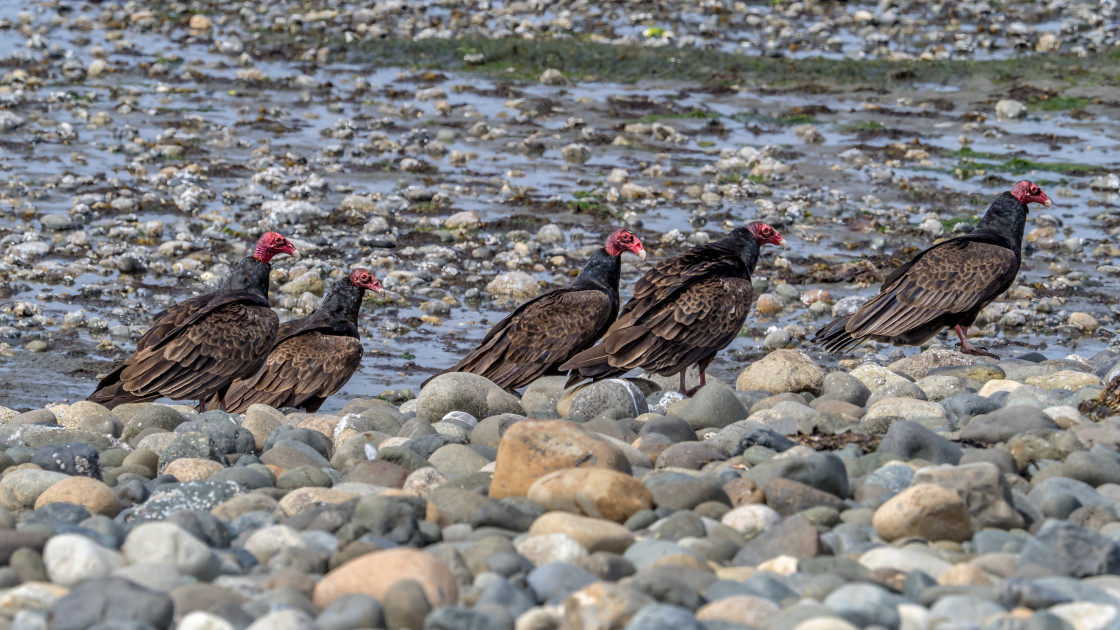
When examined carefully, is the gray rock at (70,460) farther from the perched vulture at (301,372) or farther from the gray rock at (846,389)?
the gray rock at (846,389)

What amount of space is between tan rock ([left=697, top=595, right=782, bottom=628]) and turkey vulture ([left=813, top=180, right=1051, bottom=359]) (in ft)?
20.1

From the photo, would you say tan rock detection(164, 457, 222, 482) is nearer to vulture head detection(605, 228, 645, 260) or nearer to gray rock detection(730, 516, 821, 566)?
gray rock detection(730, 516, 821, 566)

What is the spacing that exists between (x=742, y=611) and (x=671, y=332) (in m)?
4.56

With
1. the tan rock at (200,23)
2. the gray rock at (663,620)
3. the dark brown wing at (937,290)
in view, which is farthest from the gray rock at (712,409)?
the tan rock at (200,23)

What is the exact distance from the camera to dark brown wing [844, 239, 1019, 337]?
10.3m

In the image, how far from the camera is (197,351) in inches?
368

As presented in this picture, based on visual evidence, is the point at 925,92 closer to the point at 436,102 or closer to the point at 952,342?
the point at 436,102

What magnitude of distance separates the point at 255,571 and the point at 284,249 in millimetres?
5945

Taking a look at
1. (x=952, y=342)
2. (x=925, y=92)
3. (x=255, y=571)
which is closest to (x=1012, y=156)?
(x=925, y=92)

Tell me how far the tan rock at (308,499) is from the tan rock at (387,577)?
47.5 inches

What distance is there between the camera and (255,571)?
16.4 ft

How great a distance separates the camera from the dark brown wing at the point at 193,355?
918 centimetres

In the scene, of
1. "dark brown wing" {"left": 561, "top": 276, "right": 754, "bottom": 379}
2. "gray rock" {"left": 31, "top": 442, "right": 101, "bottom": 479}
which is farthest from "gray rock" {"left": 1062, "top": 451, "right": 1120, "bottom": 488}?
"gray rock" {"left": 31, "top": 442, "right": 101, "bottom": 479}

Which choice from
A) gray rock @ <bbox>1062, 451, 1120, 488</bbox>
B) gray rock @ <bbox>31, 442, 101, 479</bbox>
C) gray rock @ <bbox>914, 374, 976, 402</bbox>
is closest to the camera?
gray rock @ <bbox>1062, 451, 1120, 488</bbox>
